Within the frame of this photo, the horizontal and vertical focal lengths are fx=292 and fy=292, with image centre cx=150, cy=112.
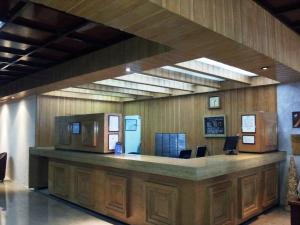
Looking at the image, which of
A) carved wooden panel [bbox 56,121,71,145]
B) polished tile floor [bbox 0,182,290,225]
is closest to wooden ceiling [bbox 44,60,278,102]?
carved wooden panel [bbox 56,121,71,145]

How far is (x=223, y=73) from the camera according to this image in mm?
5535

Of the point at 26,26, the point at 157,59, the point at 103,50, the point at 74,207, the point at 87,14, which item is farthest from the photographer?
the point at 74,207

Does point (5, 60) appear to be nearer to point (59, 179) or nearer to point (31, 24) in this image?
point (31, 24)

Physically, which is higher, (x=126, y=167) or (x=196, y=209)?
(x=126, y=167)

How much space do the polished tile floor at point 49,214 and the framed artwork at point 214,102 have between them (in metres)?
2.65

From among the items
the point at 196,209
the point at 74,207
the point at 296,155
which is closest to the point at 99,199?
the point at 74,207

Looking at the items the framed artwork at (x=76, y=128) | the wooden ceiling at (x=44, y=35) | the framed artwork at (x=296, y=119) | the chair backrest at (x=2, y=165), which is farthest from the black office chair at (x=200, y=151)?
the chair backrest at (x=2, y=165)

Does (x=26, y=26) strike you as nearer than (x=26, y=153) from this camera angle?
Yes

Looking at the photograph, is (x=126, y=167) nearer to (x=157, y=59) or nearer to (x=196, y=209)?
(x=196, y=209)

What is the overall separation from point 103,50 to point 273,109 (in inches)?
150

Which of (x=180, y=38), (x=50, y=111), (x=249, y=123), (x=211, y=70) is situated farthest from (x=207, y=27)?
(x=50, y=111)

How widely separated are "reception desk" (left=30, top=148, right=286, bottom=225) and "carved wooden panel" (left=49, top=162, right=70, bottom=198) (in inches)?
0.9

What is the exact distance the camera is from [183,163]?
12.8 ft

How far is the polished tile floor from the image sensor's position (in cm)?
502
